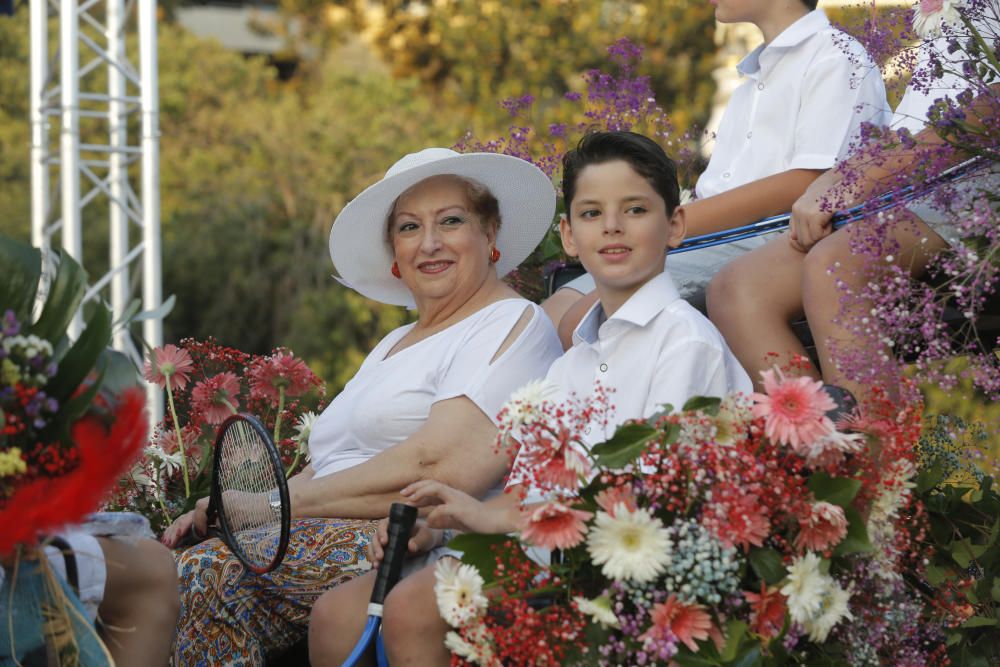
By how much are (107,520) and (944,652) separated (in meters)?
1.84

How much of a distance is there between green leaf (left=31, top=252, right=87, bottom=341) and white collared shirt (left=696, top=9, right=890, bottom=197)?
2.00 meters

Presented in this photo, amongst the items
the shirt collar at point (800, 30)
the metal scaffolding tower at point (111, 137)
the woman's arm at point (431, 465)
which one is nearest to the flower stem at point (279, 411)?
the woman's arm at point (431, 465)

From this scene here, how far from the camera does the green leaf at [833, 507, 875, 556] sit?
2.43 m

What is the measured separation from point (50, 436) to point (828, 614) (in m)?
1.46

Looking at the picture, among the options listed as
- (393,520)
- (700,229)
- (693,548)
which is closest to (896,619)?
(693,548)

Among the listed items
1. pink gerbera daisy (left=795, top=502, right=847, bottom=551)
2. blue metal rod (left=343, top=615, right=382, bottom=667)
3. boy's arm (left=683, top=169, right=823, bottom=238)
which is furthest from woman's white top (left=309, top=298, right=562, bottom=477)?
pink gerbera daisy (left=795, top=502, right=847, bottom=551)

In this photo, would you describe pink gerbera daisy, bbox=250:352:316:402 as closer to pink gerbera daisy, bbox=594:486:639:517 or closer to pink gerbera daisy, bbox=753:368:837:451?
pink gerbera daisy, bbox=594:486:639:517

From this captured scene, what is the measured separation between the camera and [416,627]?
2.62 m

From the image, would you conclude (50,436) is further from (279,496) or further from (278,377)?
(278,377)

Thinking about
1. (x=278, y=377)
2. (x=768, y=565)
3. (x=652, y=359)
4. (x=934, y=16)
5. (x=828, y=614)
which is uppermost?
(x=934, y=16)

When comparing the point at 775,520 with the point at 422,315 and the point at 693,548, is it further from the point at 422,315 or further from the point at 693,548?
the point at 422,315

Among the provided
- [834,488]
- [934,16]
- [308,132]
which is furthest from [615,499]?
[308,132]

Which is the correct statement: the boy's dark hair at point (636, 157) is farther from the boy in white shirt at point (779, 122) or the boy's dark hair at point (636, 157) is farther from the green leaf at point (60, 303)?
the green leaf at point (60, 303)

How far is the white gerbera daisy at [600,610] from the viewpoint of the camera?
235 centimetres
